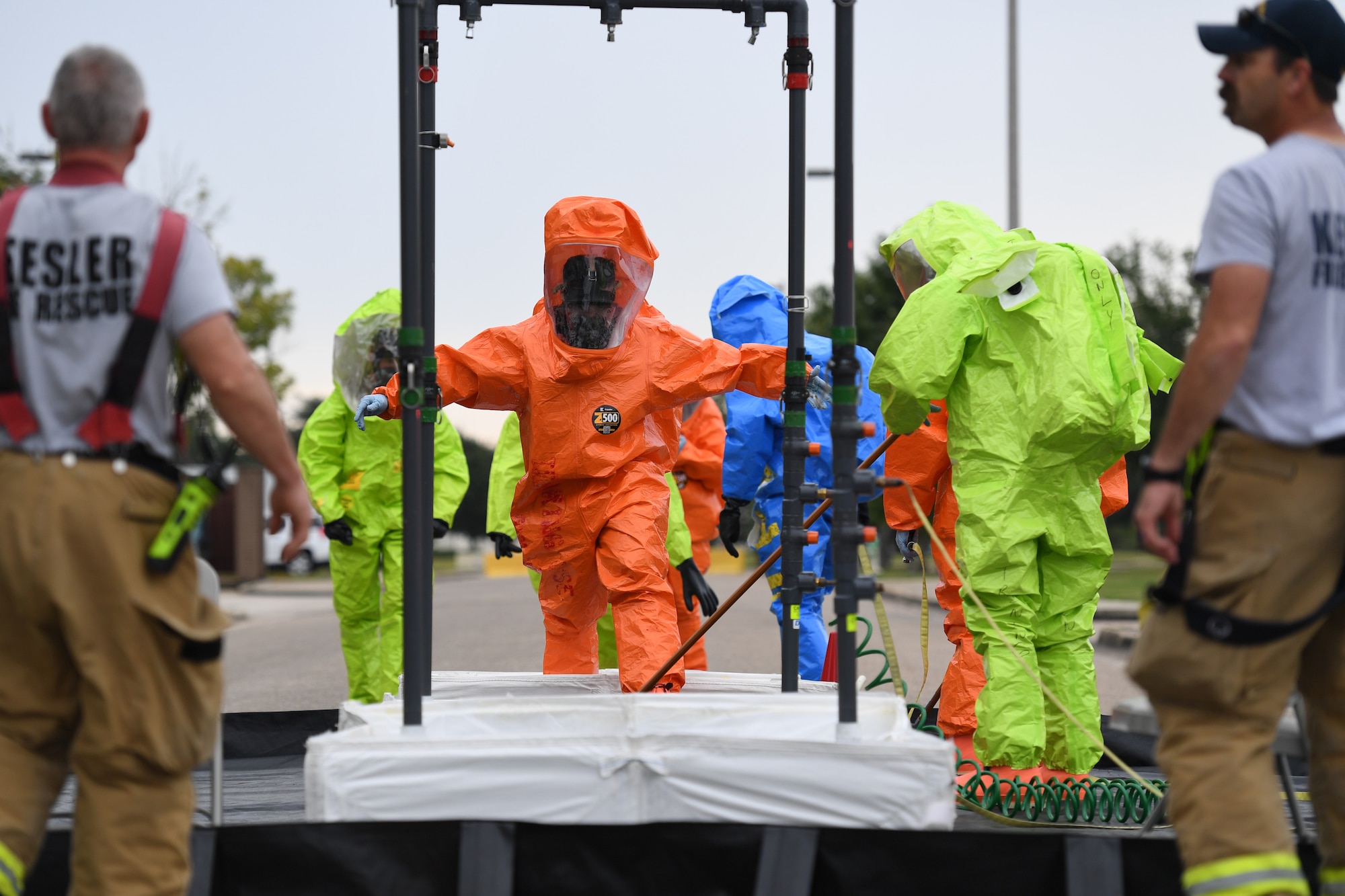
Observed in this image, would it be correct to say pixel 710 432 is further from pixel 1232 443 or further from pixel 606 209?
pixel 1232 443

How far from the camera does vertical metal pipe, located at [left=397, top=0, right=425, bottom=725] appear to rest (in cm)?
359

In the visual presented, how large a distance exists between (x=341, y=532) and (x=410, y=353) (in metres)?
4.10

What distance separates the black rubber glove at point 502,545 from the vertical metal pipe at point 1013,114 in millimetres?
11993

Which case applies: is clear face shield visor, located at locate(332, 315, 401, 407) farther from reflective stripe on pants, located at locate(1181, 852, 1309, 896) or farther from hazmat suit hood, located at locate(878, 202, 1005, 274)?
reflective stripe on pants, located at locate(1181, 852, 1309, 896)

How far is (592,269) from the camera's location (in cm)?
561

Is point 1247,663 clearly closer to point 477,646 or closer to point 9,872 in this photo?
point 9,872

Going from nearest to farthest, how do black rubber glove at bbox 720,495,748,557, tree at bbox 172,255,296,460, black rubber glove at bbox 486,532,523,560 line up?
black rubber glove at bbox 486,532,523,560, black rubber glove at bbox 720,495,748,557, tree at bbox 172,255,296,460

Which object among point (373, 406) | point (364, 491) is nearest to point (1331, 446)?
point (373, 406)

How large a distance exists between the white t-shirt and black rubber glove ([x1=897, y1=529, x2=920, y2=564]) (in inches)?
144

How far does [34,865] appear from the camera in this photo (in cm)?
325

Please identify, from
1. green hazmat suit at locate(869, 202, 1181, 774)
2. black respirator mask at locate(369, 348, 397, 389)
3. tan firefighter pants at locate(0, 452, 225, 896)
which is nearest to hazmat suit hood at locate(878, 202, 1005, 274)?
green hazmat suit at locate(869, 202, 1181, 774)

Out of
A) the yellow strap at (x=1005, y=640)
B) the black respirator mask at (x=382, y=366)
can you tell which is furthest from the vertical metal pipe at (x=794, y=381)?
the black respirator mask at (x=382, y=366)

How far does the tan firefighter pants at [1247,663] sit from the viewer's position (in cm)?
279

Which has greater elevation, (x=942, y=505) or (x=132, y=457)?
(x=132, y=457)
